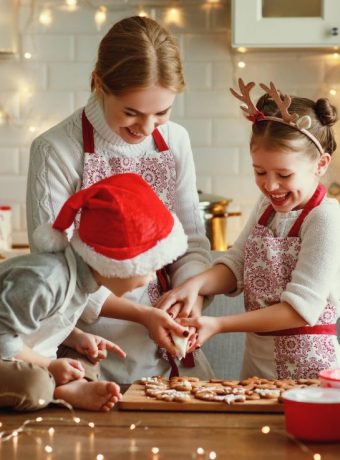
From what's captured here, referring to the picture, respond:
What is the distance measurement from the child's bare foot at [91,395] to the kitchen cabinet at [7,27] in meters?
2.40

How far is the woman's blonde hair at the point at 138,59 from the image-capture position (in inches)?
85.4

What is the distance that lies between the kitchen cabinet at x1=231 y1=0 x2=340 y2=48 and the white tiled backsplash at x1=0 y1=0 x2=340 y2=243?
0.27 m

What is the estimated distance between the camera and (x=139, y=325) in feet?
7.82

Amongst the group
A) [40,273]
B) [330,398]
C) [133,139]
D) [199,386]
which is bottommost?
[199,386]

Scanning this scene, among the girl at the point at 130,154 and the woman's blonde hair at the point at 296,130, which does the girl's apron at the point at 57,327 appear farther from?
the woman's blonde hair at the point at 296,130

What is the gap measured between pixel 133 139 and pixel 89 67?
68.6 inches

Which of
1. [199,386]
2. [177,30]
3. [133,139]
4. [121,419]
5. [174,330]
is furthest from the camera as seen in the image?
[177,30]

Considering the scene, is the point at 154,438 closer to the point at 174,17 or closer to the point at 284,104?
the point at 284,104

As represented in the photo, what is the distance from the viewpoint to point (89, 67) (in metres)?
3.93

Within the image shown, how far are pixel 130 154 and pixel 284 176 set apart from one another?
424mm

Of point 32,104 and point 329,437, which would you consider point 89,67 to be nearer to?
point 32,104

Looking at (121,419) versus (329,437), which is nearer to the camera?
(329,437)

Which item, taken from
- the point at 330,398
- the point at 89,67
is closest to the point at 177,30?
the point at 89,67

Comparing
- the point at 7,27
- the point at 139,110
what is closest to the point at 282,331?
the point at 139,110
